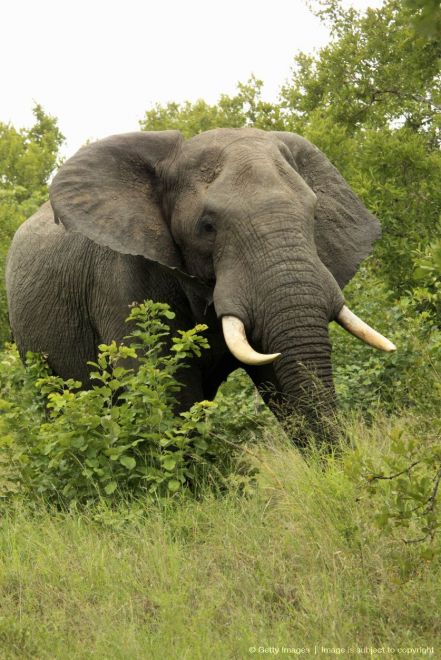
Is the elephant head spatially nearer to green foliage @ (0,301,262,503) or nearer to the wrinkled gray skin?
the wrinkled gray skin

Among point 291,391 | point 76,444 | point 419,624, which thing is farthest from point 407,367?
point 419,624

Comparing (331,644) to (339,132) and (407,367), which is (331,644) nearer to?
(407,367)

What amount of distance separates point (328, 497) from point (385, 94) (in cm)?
899

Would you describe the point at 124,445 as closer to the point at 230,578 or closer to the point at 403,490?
the point at 230,578

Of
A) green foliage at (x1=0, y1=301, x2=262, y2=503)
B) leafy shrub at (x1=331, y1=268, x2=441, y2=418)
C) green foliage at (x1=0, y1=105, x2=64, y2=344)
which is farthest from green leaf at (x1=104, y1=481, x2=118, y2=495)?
green foliage at (x1=0, y1=105, x2=64, y2=344)

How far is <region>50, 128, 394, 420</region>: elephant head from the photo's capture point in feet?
20.5

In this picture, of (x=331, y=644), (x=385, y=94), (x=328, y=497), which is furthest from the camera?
(x=385, y=94)

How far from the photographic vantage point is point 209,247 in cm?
675

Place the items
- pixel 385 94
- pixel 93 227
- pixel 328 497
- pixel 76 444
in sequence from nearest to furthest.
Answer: pixel 328 497, pixel 76 444, pixel 93 227, pixel 385 94

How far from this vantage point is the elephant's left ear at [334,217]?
7.40 m

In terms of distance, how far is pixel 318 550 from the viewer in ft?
15.8
